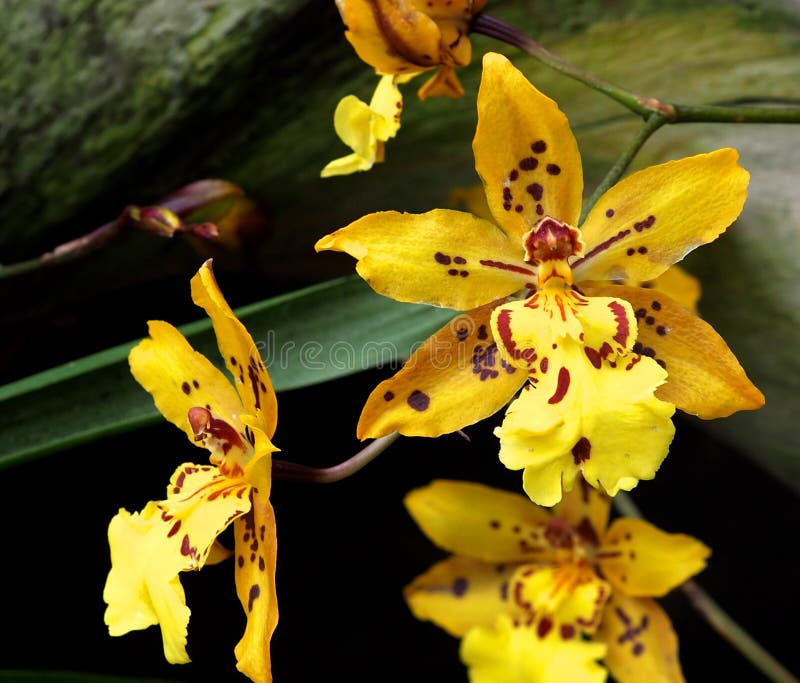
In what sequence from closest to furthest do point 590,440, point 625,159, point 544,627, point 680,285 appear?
point 590,440 < point 625,159 < point 544,627 < point 680,285

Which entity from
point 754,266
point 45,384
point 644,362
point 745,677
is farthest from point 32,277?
point 745,677

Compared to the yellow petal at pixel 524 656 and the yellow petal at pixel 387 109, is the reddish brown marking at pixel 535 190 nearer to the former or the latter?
the yellow petal at pixel 387 109

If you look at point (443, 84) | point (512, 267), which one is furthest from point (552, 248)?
point (443, 84)

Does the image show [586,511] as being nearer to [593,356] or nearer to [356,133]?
[593,356]

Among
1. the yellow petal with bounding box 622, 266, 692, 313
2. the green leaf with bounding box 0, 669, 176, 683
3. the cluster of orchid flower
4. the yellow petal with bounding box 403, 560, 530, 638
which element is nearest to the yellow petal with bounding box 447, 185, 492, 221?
the yellow petal with bounding box 622, 266, 692, 313

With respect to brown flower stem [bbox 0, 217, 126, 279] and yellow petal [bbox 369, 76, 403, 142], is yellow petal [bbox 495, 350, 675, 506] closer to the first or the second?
yellow petal [bbox 369, 76, 403, 142]

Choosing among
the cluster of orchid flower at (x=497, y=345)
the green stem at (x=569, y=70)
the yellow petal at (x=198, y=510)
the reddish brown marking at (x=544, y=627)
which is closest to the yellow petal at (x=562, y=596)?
the reddish brown marking at (x=544, y=627)

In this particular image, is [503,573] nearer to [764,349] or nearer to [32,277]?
[764,349]
